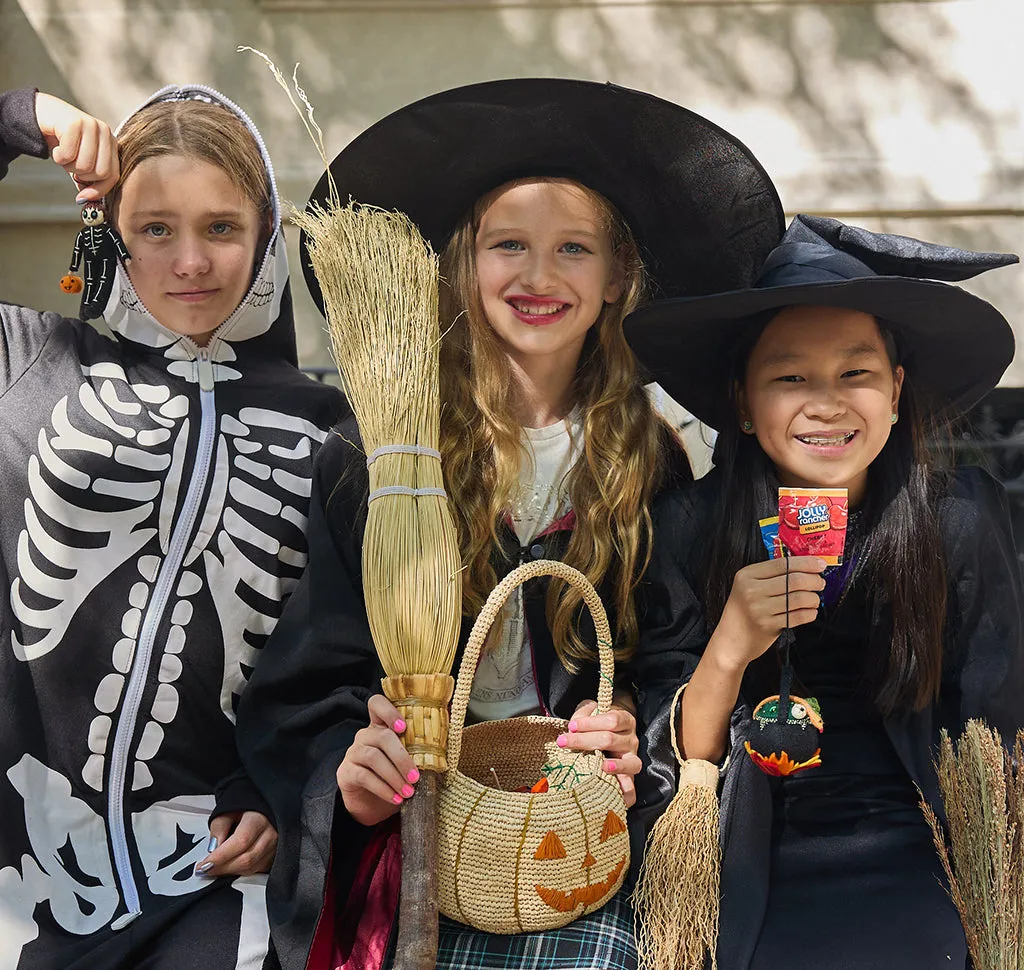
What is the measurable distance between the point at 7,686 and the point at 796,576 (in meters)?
1.60

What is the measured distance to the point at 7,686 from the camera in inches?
105

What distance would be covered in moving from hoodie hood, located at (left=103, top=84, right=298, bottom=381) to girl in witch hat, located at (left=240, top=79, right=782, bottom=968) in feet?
0.55

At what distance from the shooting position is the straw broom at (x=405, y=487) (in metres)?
2.29

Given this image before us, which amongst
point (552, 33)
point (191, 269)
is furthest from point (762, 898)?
point (552, 33)

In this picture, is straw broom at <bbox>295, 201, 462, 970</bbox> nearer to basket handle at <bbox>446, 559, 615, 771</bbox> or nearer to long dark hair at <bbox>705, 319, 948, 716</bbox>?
basket handle at <bbox>446, 559, 615, 771</bbox>

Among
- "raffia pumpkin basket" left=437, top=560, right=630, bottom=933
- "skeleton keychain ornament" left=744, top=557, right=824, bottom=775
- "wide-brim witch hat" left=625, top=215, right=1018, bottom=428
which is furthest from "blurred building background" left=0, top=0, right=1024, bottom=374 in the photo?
"raffia pumpkin basket" left=437, top=560, right=630, bottom=933

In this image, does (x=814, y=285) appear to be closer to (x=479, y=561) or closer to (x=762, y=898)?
(x=479, y=561)

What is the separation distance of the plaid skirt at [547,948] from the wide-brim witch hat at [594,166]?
1434 mm

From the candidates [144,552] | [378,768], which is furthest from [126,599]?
[378,768]

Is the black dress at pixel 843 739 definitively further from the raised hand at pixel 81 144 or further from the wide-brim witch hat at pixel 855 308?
the raised hand at pixel 81 144

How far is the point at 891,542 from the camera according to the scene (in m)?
2.67

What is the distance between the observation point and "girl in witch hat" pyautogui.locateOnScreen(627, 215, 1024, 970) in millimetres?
2500

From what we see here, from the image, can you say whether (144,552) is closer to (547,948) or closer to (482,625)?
(482,625)

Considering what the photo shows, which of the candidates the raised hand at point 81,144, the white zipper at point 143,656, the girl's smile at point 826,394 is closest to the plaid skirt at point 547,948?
the white zipper at point 143,656
